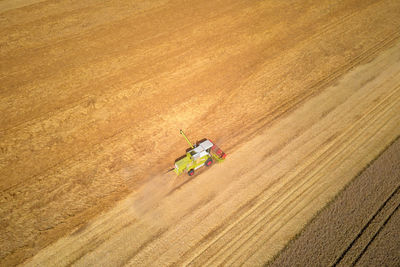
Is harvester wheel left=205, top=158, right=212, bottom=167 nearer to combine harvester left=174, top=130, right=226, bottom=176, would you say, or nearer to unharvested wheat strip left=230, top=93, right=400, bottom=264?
combine harvester left=174, top=130, right=226, bottom=176

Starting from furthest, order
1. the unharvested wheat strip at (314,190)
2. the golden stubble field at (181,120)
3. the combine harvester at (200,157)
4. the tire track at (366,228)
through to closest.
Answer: the combine harvester at (200,157)
the golden stubble field at (181,120)
the unharvested wheat strip at (314,190)
the tire track at (366,228)

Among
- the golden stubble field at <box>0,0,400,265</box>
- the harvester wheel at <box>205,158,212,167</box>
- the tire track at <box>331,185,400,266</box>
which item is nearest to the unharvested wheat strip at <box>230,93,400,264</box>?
the golden stubble field at <box>0,0,400,265</box>

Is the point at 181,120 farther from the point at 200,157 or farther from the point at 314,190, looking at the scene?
the point at 314,190

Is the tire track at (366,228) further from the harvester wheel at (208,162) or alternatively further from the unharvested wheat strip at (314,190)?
the harvester wheel at (208,162)

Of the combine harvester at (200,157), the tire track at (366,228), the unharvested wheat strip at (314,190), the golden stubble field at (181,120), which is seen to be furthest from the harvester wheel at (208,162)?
the tire track at (366,228)

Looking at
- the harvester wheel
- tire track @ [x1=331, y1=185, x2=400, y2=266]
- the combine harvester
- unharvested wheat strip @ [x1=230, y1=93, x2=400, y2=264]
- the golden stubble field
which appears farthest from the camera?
the harvester wheel

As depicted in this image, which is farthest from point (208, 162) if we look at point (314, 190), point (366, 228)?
point (366, 228)
